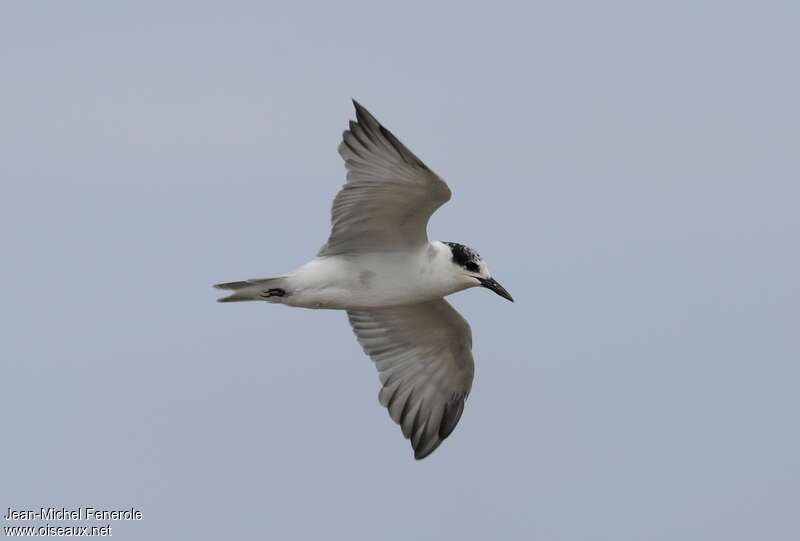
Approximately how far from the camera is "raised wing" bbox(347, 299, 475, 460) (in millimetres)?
18141

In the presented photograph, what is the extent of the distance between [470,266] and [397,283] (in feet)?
2.60

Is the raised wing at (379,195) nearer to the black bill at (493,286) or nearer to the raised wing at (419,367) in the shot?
the black bill at (493,286)

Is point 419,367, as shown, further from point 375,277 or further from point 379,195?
point 379,195

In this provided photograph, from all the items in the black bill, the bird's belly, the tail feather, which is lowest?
the black bill

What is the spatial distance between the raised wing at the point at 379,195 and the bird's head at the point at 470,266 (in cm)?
37

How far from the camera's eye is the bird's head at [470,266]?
1649cm

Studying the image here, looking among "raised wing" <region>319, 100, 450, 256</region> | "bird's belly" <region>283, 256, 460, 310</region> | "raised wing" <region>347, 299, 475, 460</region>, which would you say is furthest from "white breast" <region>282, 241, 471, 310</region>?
"raised wing" <region>347, 299, 475, 460</region>

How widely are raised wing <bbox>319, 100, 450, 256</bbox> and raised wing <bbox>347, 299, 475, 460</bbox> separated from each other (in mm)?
1851

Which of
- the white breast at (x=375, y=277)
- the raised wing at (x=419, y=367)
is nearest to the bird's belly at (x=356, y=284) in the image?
the white breast at (x=375, y=277)

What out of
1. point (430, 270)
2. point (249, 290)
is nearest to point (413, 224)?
point (430, 270)

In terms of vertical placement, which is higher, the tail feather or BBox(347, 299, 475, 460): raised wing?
the tail feather

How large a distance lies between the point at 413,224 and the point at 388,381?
279 centimetres

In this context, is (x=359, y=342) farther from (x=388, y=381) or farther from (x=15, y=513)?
(x=15, y=513)

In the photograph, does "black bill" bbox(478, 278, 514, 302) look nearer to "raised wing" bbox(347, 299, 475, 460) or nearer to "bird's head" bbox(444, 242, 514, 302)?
"bird's head" bbox(444, 242, 514, 302)
